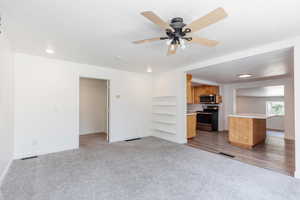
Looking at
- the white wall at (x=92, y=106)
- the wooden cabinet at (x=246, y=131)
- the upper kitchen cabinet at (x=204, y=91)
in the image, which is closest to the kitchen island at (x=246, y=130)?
the wooden cabinet at (x=246, y=131)

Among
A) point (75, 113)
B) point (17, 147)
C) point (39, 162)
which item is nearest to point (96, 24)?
point (75, 113)

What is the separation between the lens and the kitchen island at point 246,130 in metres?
4.00

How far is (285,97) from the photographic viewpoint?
5195 millimetres

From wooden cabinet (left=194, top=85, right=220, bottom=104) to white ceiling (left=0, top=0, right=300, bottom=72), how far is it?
12.1 feet

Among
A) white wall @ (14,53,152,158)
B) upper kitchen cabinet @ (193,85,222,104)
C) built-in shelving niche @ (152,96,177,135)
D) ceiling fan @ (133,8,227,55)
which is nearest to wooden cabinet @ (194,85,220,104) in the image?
upper kitchen cabinet @ (193,85,222,104)

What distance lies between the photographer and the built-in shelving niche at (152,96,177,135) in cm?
479

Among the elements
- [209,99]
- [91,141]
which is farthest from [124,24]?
[209,99]

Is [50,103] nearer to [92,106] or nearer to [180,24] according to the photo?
[92,106]

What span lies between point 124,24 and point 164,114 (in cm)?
356

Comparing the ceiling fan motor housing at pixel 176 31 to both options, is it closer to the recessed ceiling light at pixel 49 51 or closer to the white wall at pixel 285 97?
the recessed ceiling light at pixel 49 51

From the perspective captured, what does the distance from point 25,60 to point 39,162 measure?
2317 mm

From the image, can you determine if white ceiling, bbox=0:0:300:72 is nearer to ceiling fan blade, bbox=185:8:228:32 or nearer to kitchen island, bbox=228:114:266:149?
ceiling fan blade, bbox=185:8:228:32

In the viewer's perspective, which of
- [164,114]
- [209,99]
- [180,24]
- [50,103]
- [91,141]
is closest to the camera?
[180,24]

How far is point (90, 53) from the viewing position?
3.22 m
